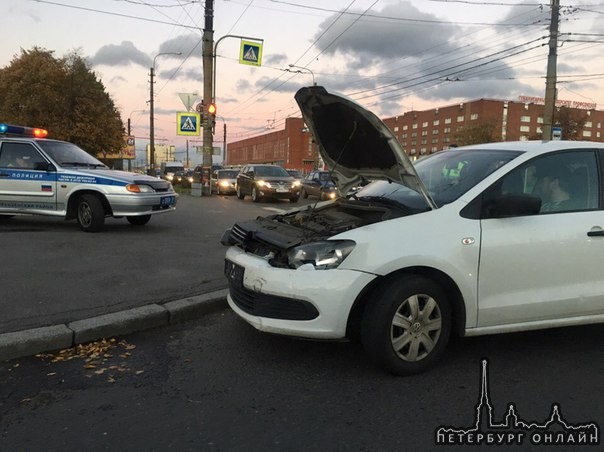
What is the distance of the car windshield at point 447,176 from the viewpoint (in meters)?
3.80

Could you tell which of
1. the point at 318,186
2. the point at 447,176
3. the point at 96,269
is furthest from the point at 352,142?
the point at 318,186

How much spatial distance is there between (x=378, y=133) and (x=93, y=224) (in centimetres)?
678

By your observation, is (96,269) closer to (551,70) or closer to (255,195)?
(255,195)

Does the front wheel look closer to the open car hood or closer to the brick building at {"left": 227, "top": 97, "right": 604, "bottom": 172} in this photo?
the open car hood

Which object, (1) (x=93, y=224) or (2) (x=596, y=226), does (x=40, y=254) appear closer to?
(1) (x=93, y=224)

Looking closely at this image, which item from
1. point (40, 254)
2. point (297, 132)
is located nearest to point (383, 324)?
point (40, 254)

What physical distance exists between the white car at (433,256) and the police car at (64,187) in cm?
561

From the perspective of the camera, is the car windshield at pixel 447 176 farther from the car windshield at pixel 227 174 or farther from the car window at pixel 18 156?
the car windshield at pixel 227 174

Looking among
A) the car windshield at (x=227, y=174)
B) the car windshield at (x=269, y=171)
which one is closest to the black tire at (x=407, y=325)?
the car windshield at (x=269, y=171)

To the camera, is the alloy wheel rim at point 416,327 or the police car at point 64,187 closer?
the alloy wheel rim at point 416,327

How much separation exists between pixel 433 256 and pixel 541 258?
34.9 inches

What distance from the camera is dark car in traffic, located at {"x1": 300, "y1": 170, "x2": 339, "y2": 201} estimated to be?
21.0m

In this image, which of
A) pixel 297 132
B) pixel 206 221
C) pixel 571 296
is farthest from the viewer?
pixel 297 132

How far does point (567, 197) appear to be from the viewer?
3.90 m
